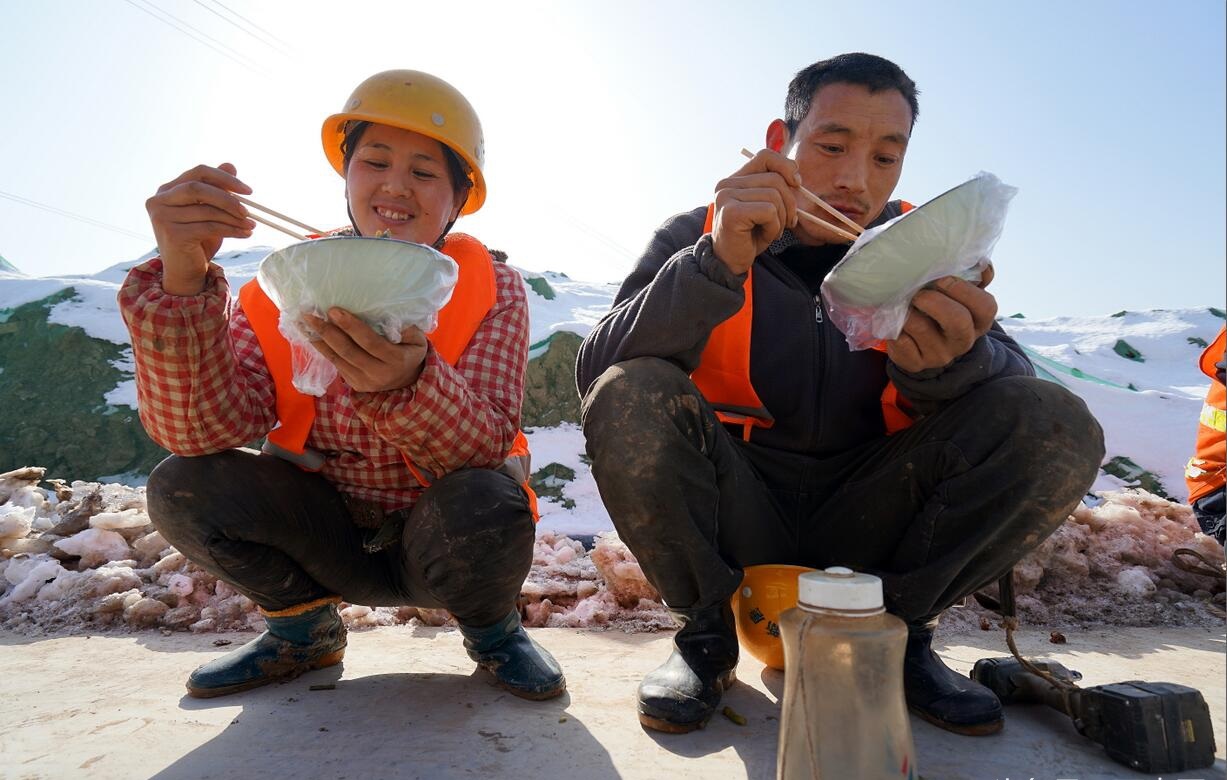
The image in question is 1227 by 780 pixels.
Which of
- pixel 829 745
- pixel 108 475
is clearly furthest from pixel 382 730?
pixel 108 475

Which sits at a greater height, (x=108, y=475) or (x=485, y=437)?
(x=485, y=437)

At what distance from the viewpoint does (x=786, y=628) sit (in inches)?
46.3

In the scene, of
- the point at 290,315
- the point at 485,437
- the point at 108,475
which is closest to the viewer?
the point at 290,315

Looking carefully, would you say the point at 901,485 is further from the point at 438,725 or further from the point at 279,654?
the point at 279,654

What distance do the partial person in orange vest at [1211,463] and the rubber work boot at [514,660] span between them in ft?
9.75

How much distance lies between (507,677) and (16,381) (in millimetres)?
9855

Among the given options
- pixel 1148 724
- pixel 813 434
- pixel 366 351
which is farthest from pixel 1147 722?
pixel 366 351

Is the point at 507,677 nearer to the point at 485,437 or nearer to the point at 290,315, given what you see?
the point at 485,437

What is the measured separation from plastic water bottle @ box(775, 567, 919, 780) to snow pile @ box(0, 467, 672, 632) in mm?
1665

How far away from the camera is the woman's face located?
2.05 meters

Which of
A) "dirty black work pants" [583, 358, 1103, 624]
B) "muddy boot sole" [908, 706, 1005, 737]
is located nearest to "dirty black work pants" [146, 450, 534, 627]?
"dirty black work pants" [583, 358, 1103, 624]

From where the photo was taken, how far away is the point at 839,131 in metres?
2.12

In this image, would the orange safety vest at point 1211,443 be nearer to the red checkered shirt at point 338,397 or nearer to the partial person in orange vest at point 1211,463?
the partial person in orange vest at point 1211,463

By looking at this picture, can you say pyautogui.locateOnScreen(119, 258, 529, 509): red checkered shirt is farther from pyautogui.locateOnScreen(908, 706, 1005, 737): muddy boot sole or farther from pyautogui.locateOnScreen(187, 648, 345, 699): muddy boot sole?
pyautogui.locateOnScreen(908, 706, 1005, 737): muddy boot sole
